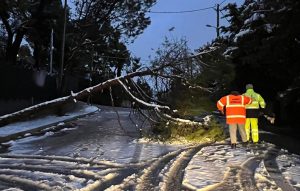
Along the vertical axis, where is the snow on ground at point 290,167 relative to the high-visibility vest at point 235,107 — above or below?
below

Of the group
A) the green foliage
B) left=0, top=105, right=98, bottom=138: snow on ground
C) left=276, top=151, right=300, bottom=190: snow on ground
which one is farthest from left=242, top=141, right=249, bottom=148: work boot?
left=0, top=105, right=98, bottom=138: snow on ground

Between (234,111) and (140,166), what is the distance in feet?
14.1

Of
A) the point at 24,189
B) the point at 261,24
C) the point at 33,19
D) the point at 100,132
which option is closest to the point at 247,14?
the point at 261,24

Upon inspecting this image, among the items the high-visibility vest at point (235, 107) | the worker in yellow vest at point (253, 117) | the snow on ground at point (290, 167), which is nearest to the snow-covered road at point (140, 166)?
the snow on ground at point (290, 167)

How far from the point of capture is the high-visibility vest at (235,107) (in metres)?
14.5

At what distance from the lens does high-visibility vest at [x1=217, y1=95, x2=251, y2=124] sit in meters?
14.5

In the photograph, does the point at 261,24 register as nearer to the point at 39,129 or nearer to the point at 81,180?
the point at 39,129

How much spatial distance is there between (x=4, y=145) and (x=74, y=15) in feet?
99.1

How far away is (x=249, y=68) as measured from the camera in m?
28.2

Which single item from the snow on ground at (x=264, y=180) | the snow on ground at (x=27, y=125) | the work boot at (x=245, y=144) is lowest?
the snow on ground at (x=264, y=180)

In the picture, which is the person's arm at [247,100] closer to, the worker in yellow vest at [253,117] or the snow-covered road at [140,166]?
the worker in yellow vest at [253,117]

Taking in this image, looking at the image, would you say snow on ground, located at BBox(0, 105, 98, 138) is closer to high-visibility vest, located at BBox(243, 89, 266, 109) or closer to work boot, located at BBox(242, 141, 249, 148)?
work boot, located at BBox(242, 141, 249, 148)

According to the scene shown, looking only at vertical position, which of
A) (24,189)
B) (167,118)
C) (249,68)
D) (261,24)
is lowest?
(24,189)

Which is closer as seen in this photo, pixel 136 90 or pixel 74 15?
pixel 136 90
